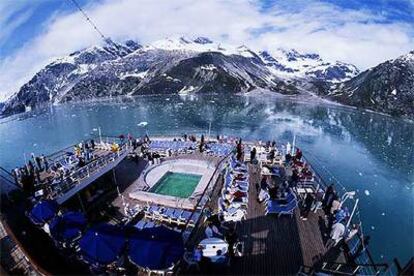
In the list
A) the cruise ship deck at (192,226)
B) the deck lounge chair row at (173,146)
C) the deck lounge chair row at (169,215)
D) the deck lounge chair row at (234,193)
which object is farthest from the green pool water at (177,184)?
the deck lounge chair row at (173,146)

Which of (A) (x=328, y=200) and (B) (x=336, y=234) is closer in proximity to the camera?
(B) (x=336, y=234)

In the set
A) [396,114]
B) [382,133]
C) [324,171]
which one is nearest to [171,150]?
[324,171]

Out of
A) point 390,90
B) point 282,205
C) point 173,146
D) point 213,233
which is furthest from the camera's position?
point 390,90

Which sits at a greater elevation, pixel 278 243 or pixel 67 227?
pixel 67 227

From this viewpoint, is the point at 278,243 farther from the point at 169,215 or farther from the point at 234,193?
the point at 169,215

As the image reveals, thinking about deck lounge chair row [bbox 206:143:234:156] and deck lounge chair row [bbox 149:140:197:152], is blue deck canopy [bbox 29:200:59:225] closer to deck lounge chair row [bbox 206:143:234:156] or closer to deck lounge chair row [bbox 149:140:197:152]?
deck lounge chair row [bbox 149:140:197:152]

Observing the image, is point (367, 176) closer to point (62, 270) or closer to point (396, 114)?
point (62, 270)

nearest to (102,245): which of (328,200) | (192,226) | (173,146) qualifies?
(192,226)
